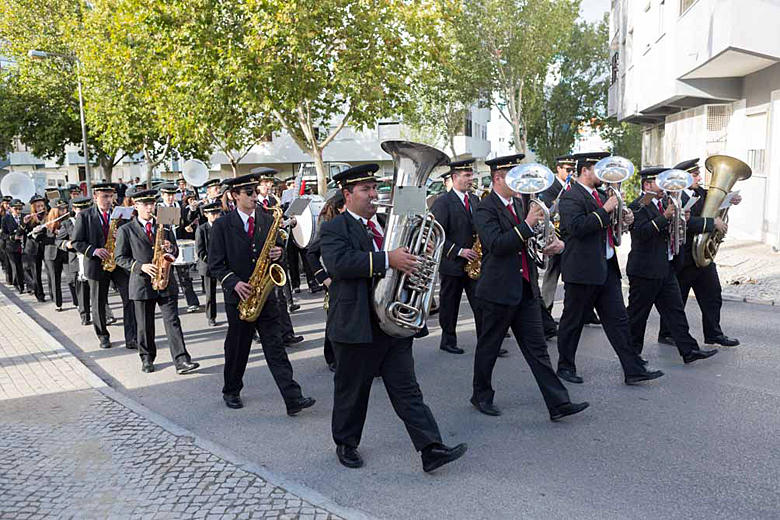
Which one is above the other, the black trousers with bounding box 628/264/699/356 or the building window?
the building window

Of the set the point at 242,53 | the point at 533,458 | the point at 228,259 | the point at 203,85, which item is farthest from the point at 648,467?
the point at 203,85

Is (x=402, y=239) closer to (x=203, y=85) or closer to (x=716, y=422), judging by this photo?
(x=716, y=422)

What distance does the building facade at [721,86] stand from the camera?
43.2ft

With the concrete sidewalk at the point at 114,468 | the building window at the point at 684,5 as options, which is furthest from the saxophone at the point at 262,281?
the building window at the point at 684,5

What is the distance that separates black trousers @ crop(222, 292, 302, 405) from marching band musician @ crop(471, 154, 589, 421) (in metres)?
1.55

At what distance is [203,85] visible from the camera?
1795cm

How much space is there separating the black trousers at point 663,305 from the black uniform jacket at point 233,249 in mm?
3692

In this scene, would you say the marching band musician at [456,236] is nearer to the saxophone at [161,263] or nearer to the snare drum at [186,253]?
the saxophone at [161,263]

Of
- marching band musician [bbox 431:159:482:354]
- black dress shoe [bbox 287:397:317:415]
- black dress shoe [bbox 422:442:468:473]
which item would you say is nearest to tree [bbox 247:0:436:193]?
marching band musician [bbox 431:159:482:354]

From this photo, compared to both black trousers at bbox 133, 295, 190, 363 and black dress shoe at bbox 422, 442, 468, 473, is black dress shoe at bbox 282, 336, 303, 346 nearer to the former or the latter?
black trousers at bbox 133, 295, 190, 363

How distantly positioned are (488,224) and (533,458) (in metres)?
1.77

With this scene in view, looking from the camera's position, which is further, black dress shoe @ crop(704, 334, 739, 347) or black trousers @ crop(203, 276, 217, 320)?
black trousers @ crop(203, 276, 217, 320)

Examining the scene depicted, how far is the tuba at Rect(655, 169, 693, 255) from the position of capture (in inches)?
260

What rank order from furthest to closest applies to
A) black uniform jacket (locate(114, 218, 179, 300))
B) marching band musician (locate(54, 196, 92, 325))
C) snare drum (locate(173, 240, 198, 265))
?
snare drum (locate(173, 240, 198, 265))
marching band musician (locate(54, 196, 92, 325))
black uniform jacket (locate(114, 218, 179, 300))
